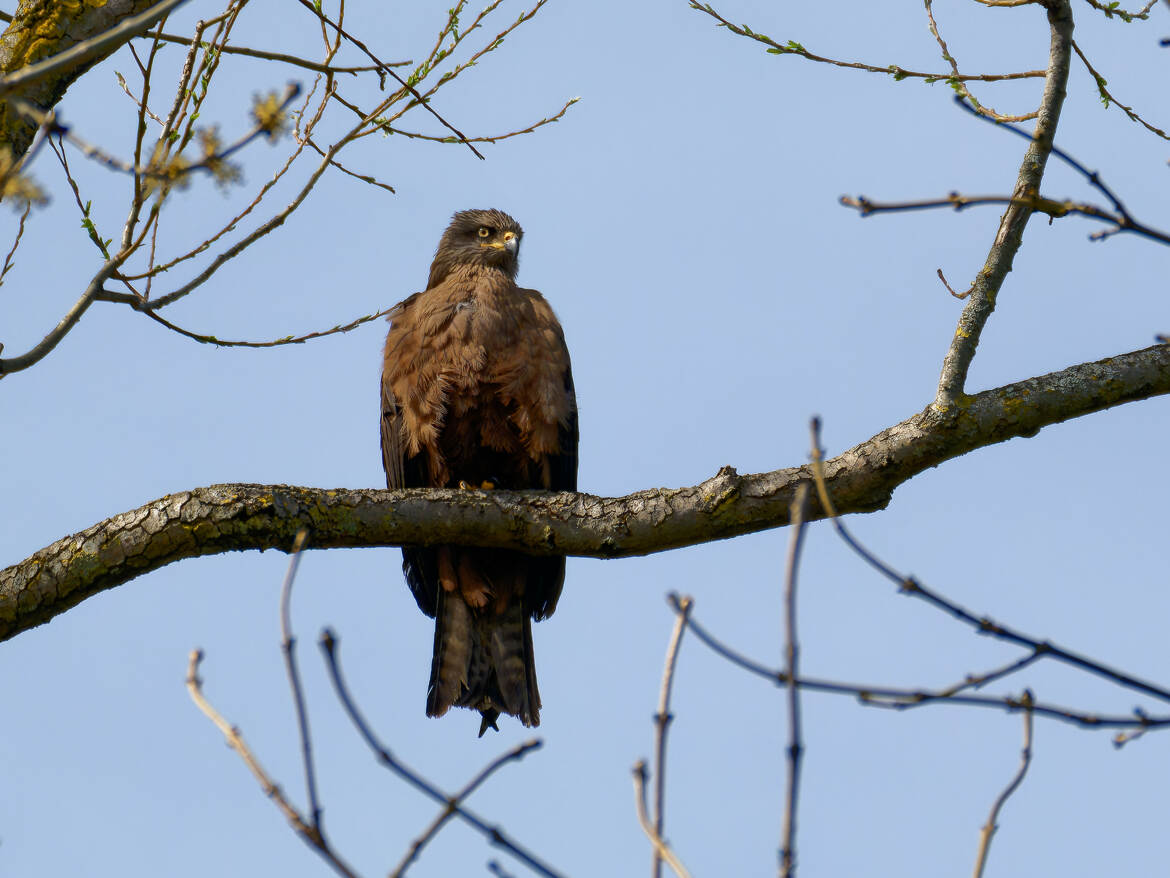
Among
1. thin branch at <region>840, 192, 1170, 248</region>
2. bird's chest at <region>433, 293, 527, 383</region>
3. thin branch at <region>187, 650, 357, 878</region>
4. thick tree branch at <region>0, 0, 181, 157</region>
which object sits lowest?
thin branch at <region>187, 650, 357, 878</region>

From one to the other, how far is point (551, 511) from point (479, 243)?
2531 mm

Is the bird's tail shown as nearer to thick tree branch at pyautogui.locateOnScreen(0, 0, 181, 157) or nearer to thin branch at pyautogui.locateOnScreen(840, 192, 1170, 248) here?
thick tree branch at pyautogui.locateOnScreen(0, 0, 181, 157)

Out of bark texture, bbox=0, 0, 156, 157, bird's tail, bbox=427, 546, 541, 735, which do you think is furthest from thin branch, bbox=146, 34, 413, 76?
bird's tail, bbox=427, 546, 541, 735

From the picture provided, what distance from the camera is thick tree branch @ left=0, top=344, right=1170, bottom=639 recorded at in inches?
145

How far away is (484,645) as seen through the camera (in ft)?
17.2

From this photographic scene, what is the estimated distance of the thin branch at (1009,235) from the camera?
338cm

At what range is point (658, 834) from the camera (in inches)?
65.0

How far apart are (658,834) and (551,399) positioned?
3678 millimetres

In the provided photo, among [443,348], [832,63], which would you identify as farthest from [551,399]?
[832,63]

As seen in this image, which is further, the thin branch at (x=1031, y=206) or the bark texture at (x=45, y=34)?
the bark texture at (x=45, y=34)

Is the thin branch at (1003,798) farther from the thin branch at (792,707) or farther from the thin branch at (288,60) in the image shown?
the thin branch at (288,60)

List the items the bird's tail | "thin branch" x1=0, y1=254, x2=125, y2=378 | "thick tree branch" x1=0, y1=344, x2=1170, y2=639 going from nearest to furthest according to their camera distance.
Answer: "thin branch" x1=0, y1=254, x2=125, y2=378 → "thick tree branch" x1=0, y1=344, x2=1170, y2=639 → the bird's tail

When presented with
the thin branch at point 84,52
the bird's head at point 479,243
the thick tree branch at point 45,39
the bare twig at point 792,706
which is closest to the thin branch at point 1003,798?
the bare twig at point 792,706

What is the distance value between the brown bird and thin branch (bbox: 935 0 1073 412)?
193 centimetres
